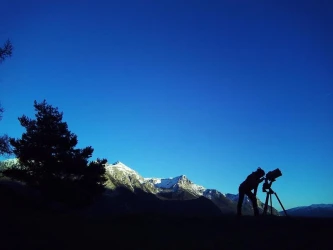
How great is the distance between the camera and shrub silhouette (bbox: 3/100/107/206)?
32.2 metres

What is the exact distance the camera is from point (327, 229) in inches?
550

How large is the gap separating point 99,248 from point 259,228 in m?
7.94

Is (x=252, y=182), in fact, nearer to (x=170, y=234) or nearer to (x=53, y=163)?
(x=170, y=234)

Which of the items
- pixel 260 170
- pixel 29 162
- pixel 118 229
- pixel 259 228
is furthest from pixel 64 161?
pixel 259 228

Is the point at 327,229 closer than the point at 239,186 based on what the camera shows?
Yes

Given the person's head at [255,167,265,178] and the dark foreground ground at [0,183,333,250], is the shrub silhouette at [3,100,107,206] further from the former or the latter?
the person's head at [255,167,265,178]

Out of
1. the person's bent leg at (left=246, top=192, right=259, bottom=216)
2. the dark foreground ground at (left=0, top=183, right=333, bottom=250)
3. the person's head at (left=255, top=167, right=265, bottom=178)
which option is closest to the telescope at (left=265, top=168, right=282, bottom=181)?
the person's head at (left=255, top=167, right=265, bottom=178)

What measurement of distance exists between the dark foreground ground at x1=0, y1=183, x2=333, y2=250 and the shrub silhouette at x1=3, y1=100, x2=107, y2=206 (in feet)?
49.1

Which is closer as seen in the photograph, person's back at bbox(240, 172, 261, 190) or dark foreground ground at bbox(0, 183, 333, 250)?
dark foreground ground at bbox(0, 183, 333, 250)

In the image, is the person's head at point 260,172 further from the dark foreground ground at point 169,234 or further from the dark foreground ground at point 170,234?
the dark foreground ground at point 170,234

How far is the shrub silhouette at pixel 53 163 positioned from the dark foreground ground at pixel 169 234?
15.0m

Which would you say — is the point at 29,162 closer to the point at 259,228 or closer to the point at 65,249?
the point at 65,249

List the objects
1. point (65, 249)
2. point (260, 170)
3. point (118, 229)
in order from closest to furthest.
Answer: point (65, 249)
point (118, 229)
point (260, 170)

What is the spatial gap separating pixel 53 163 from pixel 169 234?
22.1 meters
